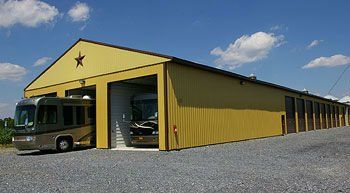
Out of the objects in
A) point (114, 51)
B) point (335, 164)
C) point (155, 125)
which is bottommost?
point (335, 164)

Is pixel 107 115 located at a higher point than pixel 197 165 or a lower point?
higher

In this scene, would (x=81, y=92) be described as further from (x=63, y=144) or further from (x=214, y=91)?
(x=214, y=91)

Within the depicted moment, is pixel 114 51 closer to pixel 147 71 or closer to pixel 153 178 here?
pixel 147 71

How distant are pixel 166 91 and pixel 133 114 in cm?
347

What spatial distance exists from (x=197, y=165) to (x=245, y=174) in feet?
6.91

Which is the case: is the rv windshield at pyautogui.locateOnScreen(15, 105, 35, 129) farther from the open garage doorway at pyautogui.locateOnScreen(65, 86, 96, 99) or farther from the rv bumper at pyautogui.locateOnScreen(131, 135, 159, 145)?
the rv bumper at pyautogui.locateOnScreen(131, 135, 159, 145)

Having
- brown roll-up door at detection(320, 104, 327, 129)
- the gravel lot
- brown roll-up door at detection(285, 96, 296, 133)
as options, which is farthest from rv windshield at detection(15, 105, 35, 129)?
brown roll-up door at detection(320, 104, 327, 129)

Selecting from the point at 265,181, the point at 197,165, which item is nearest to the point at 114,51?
the point at 197,165

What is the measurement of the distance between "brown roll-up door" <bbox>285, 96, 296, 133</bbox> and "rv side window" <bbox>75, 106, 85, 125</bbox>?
58.6 feet

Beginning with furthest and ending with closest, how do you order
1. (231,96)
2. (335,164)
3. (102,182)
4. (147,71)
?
(231,96) < (147,71) < (335,164) < (102,182)

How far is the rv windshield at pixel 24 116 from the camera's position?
16.1 metres

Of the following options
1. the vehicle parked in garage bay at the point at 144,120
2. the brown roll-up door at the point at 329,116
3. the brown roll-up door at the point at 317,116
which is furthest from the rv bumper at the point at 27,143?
the brown roll-up door at the point at 329,116

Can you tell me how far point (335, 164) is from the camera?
1027cm

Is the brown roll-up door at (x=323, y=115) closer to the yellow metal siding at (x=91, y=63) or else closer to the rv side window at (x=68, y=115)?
the yellow metal siding at (x=91, y=63)
